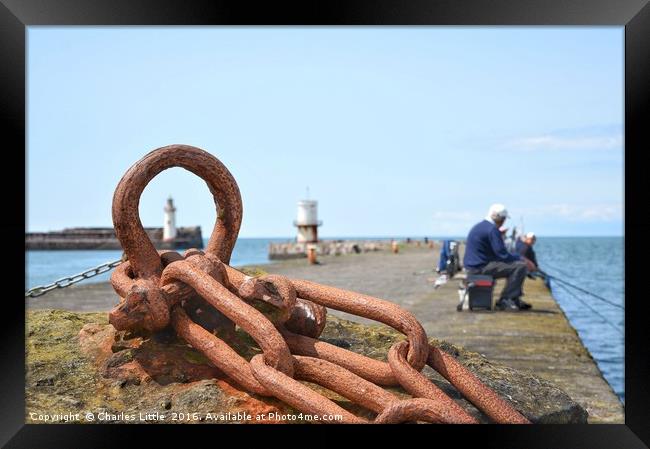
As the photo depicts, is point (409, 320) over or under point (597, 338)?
over

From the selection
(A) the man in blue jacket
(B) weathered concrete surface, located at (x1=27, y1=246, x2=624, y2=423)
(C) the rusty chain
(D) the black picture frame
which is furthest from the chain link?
(A) the man in blue jacket

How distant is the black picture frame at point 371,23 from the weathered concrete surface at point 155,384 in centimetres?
18

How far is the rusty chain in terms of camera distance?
3.25 metres

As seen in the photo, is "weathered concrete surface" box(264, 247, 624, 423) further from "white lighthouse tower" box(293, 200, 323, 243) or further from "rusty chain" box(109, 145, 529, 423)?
"white lighthouse tower" box(293, 200, 323, 243)

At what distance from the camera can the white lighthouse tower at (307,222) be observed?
1715 inches

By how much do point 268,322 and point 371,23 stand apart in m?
1.79

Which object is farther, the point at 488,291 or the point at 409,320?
the point at 488,291

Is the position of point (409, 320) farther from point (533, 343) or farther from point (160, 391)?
point (533, 343)

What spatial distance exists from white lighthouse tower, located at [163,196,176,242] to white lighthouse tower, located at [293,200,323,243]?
291 inches

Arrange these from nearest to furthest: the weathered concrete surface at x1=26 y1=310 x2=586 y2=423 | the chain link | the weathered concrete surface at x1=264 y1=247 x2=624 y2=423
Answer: the weathered concrete surface at x1=26 y1=310 x2=586 y2=423 < the chain link < the weathered concrete surface at x1=264 y1=247 x2=624 y2=423

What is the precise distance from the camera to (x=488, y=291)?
10.6 meters

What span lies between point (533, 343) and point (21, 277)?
19.4 feet

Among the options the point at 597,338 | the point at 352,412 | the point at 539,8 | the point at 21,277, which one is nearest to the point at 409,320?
the point at 352,412

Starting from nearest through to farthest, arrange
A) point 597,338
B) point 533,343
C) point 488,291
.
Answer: point 533,343
point 488,291
point 597,338
